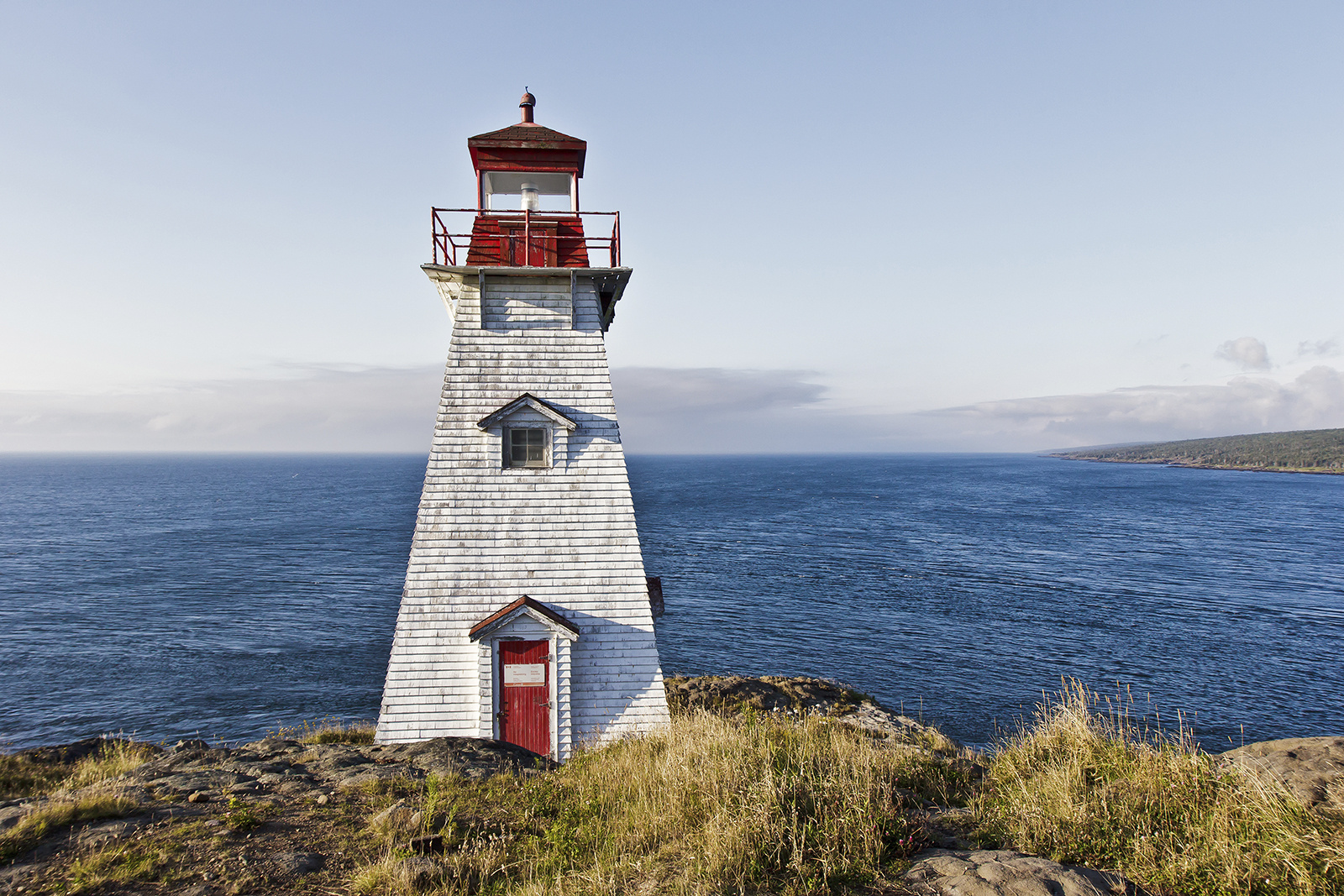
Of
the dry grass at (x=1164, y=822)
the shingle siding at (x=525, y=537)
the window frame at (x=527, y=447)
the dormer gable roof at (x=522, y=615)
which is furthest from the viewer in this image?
the window frame at (x=527, y=447)

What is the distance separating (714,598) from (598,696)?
25.7 m

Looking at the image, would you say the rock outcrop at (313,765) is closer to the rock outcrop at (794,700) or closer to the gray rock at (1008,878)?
the rock outcrop at (794,700)

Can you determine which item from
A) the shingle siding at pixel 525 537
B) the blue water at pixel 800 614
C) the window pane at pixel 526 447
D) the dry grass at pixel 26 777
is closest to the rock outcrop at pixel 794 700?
the blue water at pixel 800 614

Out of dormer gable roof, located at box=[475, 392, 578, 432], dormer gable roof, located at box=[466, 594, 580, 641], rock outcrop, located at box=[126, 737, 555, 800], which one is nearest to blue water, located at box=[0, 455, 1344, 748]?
rock outcrop, located at box=[126, 737, 555, 800]

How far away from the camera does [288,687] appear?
82.1 ft

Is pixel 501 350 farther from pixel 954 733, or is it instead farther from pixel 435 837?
pixel 954 733

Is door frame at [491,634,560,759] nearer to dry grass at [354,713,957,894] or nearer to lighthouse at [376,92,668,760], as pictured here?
lighthouse at [376,92,668,760]

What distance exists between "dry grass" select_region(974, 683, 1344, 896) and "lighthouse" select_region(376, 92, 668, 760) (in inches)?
277

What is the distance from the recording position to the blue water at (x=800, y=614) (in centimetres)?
2408

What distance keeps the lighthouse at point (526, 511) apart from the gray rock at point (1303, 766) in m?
8.60

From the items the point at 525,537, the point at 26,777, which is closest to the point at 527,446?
the point at 525,537

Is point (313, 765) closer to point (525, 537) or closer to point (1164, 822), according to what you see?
point (525, 537)

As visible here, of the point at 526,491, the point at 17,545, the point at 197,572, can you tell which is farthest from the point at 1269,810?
the point at 17,545

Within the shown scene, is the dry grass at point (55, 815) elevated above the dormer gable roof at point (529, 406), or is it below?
below
